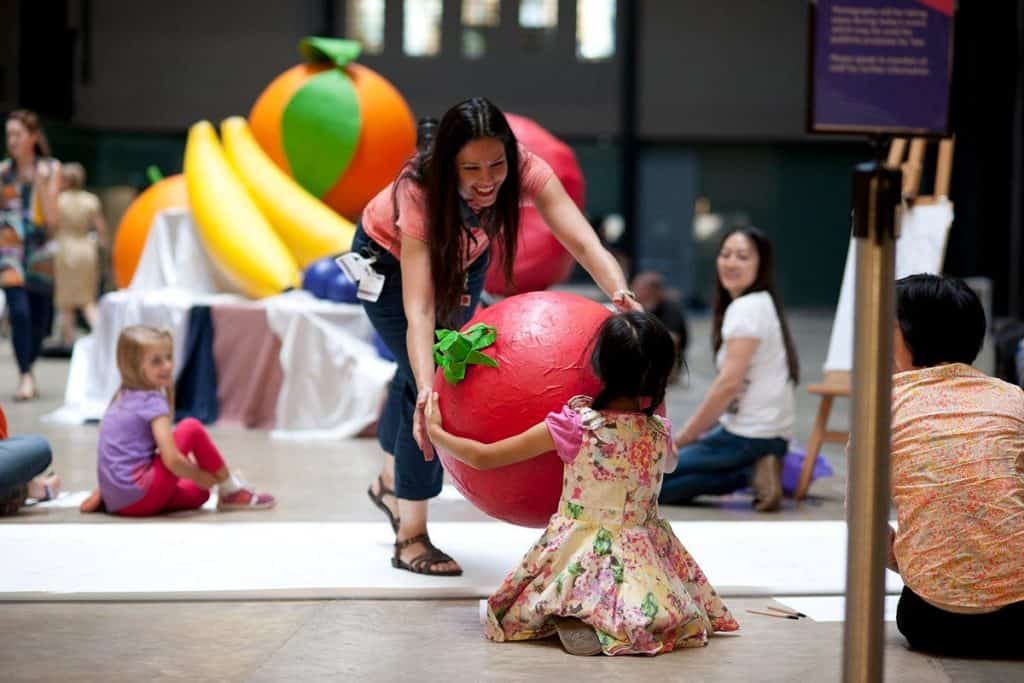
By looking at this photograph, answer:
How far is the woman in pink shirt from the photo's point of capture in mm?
3555

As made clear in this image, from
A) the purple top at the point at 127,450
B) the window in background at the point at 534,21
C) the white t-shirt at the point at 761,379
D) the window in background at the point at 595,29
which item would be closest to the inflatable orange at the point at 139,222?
the purple top at the point at 127,450

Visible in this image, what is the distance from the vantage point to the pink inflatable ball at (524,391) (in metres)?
3.31

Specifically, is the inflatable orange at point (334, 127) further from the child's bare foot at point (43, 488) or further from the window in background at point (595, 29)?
the window in background at point (595, 29)

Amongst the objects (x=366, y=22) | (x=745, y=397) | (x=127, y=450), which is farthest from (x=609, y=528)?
(x=366, y=22)

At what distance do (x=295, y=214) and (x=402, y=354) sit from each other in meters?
4.10

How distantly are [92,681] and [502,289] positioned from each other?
4832 mm

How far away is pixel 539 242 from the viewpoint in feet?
24.5

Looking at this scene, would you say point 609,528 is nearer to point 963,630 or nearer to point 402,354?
point 963,630

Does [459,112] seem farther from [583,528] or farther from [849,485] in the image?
[849,485]

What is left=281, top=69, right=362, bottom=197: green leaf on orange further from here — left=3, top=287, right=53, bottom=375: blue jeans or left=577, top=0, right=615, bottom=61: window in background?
left=577, top=0, right=615, bottom=61: window in background

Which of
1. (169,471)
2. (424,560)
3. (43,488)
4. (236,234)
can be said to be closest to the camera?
(424,560)

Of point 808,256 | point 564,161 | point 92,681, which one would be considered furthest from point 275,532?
point 808,256

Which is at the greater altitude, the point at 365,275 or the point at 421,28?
the point at 421,28

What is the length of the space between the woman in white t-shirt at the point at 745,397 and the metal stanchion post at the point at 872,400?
2783mm
